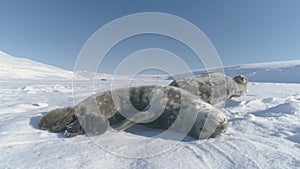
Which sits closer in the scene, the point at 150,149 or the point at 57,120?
the point at 150,149

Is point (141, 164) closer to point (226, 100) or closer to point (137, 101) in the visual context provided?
point (137, 101)

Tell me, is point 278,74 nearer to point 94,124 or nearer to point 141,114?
point 141,114

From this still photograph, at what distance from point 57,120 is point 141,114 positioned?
3.06 ft

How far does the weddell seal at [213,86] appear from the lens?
354 cm

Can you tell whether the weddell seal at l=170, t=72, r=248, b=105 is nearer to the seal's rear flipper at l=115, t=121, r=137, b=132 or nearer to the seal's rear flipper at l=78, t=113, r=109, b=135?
the seal's rear flipper at l=115, t=121, r=137, b=132

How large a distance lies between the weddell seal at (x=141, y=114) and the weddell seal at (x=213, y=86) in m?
0.77

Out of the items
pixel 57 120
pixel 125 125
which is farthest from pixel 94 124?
pixel 57 120

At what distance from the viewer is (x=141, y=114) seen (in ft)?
8.32

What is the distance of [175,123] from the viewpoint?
251 cm

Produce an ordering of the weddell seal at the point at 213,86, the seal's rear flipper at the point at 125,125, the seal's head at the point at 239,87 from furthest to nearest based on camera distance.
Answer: the seal's head at the point at 239,87, the weddell seal at the point at 213,86, the seal's rear flipper at the point at 125,125

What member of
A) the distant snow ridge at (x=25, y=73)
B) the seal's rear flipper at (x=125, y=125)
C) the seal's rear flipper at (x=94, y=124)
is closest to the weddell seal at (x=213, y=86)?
the seal's rear flipper at (x=125, y=125)

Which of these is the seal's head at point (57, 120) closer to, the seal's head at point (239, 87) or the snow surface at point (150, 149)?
the snow surface at point (150, 149)

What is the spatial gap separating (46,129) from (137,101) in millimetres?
1057

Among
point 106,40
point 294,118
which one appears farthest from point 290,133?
point 106,40
